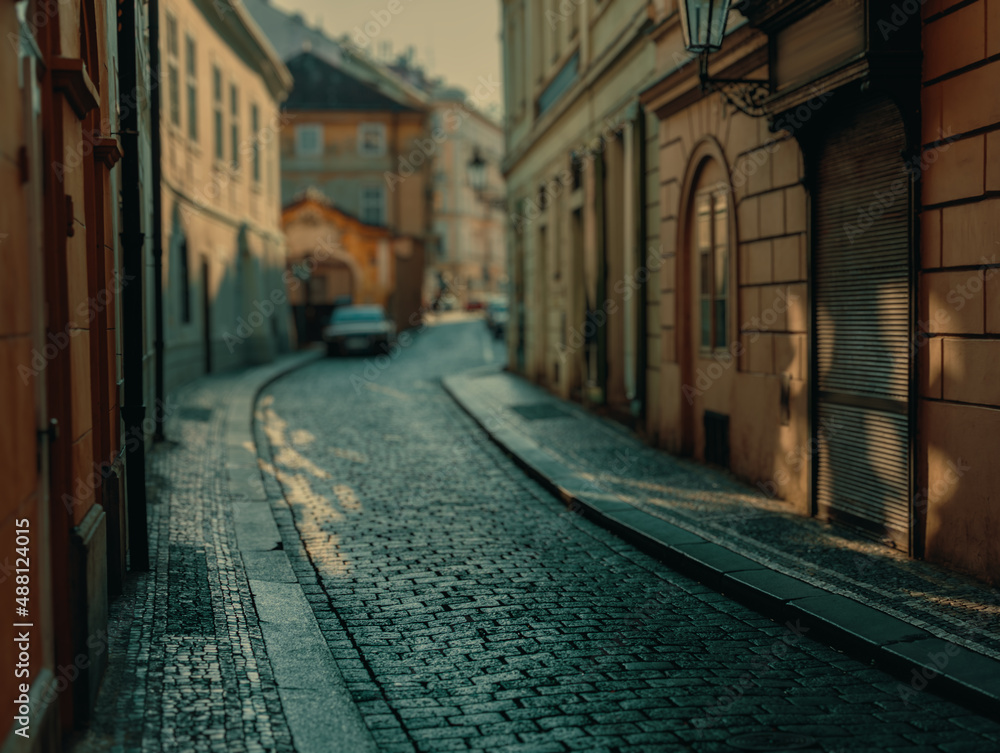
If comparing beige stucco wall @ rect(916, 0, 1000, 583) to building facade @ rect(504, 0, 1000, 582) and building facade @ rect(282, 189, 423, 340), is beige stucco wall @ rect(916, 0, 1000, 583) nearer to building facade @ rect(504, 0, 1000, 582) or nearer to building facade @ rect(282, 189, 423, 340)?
building facade @ rect(504, 0, 1000, 582)

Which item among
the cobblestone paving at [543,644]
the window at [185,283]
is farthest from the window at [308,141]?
the cobblestone paving at [543,644]

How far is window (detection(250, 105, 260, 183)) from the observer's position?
1088 inches

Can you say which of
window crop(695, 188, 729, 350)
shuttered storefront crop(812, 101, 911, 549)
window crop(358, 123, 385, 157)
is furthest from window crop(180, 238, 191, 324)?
window crop(358, 123, 385, 157)

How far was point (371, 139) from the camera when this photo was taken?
48.0 m

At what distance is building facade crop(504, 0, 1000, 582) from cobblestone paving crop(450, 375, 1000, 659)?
0.22 metres

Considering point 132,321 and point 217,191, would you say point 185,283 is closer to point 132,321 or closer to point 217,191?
point 217,191

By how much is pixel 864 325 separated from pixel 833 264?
68cm

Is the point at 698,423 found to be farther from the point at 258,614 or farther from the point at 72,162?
the point at 72,162

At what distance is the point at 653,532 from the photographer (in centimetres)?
769

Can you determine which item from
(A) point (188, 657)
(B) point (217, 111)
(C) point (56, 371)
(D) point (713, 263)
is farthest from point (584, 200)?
(C) point (56, 371)

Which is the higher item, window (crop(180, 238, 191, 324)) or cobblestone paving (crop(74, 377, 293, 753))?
window (crop(180, 238, 191, 324))

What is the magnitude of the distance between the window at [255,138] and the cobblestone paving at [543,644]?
762 inches

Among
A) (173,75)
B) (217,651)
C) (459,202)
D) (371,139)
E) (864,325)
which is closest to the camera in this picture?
(217,651)

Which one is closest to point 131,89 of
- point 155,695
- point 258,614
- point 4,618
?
point 258,614
